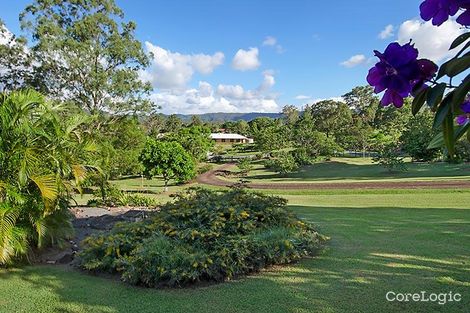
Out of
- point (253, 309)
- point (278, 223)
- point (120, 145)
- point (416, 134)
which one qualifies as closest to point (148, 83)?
point (120, 145)

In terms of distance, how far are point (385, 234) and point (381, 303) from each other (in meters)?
2.68

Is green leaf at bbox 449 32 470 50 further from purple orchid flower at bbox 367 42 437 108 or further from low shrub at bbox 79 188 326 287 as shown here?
low shrub at bbox 79 188 326 287

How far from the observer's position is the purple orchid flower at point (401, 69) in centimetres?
96

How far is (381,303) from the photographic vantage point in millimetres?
2926

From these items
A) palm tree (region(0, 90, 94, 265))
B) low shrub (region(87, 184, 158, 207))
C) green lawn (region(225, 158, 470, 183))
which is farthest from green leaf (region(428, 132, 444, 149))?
green lawn (region(225, 158, 470, 183))

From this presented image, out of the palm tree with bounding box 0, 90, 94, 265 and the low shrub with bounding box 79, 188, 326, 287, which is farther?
the palm tree with bounding box 0, 90, 94, 265

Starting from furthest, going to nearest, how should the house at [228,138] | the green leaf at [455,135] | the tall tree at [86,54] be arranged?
the house at [228,138]
the tall tree at [86,54]
the green leaf at [455,135]

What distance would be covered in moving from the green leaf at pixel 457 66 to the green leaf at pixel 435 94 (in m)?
0.04

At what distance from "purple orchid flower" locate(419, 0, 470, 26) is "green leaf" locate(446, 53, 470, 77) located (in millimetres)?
111

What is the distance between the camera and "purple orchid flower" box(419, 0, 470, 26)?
3.10 feet

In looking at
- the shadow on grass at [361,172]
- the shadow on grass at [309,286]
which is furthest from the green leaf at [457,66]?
the shadow on grass at [361,172]

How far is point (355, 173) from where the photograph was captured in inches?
1041

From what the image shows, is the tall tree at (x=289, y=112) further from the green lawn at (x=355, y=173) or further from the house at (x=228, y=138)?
the green lawn at (x=355, y=173)

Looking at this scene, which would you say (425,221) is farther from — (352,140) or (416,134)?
(352,140)
